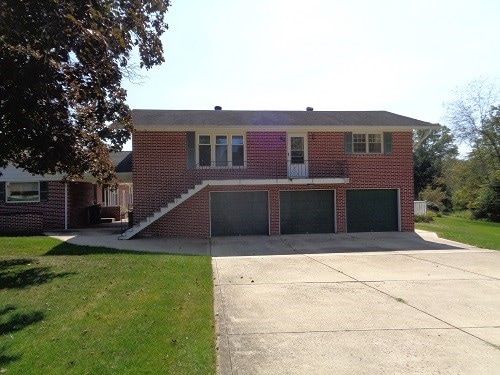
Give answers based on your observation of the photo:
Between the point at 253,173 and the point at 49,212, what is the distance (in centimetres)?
1089

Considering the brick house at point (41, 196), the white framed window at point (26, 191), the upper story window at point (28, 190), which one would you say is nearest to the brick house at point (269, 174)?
the brick house at point (41, 196)

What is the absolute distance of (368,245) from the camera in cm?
1485

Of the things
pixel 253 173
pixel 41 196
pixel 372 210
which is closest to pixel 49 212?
pixel 41 196

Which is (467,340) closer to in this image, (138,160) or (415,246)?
(415,246)

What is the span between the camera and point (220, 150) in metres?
18.0

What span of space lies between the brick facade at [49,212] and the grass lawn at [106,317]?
9232 millimetres

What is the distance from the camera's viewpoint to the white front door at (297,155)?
18.3m

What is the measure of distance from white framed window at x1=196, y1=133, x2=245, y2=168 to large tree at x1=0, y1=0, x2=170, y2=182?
5840 millimetres

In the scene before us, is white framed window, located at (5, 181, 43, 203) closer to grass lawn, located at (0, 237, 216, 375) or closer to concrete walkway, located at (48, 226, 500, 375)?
grass lawn, located at (0, 237, 216, 375)

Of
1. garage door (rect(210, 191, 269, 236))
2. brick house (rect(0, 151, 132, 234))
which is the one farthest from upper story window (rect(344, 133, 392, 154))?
brick house (rect(0, 151, 132, 234))

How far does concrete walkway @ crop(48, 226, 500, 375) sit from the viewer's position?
4430 millimetres

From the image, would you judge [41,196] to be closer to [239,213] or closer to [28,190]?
[28,190]

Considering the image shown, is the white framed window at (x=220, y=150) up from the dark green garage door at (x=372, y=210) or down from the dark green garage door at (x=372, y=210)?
up

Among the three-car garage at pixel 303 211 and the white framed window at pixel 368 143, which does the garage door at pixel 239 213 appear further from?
the white framed window at pixel 368 143
